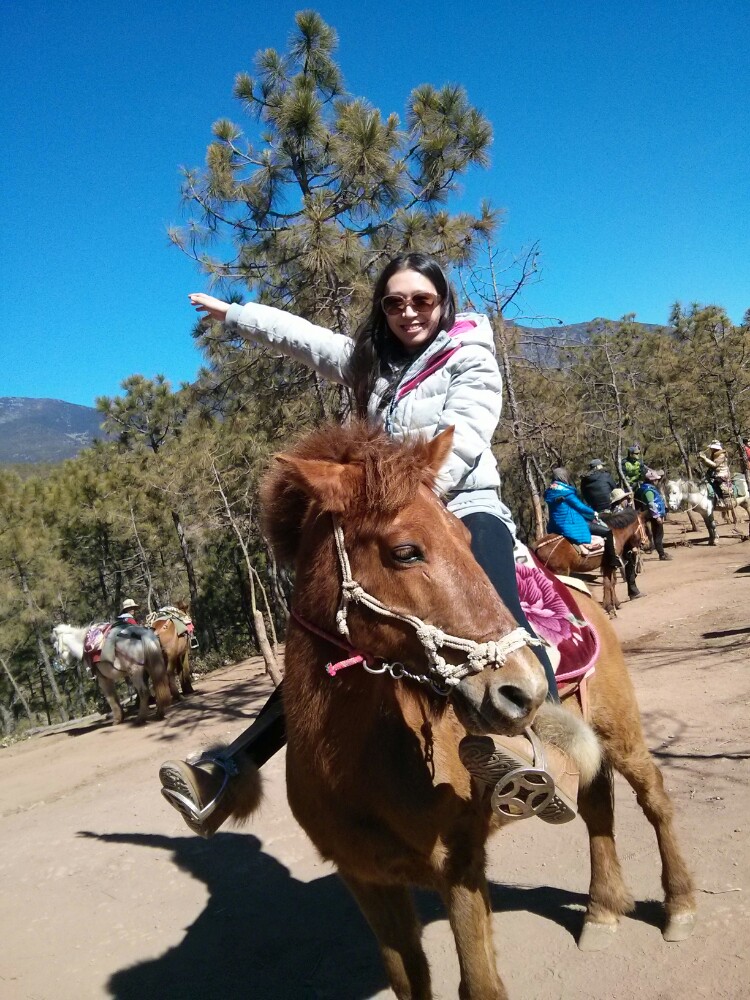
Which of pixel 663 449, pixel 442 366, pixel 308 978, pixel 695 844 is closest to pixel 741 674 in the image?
pixel 695 844

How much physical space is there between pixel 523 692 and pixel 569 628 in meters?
1.53

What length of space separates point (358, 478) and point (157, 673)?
32.0 feet

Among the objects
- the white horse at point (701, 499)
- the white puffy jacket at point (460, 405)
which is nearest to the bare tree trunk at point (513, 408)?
the white horse at point (701, 499)

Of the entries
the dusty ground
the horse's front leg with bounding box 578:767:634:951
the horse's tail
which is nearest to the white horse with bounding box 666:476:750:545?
the dusty ground

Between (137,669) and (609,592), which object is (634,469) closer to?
(609,592)

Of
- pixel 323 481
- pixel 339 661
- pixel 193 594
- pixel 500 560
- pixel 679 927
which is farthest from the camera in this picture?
pixel 193 594

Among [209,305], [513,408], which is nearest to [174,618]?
[513,408]

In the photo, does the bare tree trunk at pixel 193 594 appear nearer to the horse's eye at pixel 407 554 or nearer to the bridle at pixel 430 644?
the bridle at pixel 430 644

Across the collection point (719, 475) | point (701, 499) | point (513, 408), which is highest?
Answer: point (513, 408)

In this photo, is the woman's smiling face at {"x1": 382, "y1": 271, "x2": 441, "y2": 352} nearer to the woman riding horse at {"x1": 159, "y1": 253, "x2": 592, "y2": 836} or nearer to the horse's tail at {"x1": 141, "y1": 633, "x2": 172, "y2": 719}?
the woman riding horse at {"x1": 159, "y1": 253, "x2": 592, "y2": 836}

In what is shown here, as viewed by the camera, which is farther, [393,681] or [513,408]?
[513,408]

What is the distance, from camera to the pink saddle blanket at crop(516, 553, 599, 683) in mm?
3023

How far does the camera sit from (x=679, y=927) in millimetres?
3225

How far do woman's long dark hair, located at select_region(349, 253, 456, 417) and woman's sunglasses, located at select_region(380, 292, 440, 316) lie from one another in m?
0.06
